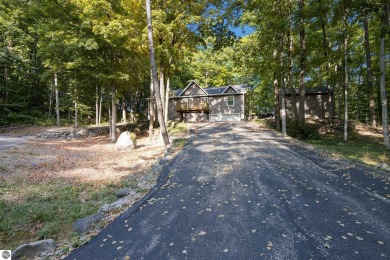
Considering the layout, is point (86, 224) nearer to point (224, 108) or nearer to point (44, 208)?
point (44, 208)

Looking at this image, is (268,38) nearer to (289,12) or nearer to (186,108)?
(289,12)

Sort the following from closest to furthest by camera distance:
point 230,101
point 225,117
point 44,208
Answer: point 44,208
point 230,101
point 225,117

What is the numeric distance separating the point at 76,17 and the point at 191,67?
79.6 feet

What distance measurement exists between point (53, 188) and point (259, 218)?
5.38 m

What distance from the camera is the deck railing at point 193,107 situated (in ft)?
85.4

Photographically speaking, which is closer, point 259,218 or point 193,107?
point 259,218

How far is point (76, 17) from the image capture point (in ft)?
41.1

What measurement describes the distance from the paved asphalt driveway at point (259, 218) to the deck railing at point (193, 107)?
19.8 m

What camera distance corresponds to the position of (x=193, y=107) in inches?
1029

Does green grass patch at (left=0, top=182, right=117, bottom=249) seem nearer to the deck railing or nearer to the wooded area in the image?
the wooded area

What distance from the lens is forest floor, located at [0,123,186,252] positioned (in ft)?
13.1

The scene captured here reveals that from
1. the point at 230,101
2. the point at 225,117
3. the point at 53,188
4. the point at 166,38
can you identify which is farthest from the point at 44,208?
the point at 230,101

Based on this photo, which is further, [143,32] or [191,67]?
[191,67]

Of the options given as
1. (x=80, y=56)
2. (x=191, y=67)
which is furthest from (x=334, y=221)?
(x=191, y=67)
